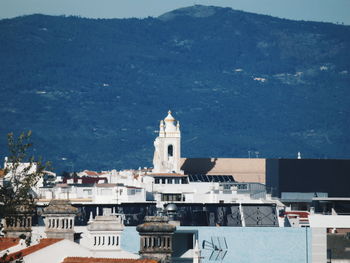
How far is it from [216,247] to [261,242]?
3.51 metres

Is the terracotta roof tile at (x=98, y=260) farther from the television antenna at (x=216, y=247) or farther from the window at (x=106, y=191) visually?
the window at (x=106, y=191)

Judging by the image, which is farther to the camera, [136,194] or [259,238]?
[136,194]

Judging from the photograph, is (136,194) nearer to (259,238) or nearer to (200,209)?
→ (200,209)

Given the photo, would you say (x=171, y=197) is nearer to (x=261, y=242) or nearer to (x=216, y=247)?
(x=261, y=242)

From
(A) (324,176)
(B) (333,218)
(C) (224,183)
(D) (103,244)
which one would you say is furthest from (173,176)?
(D) (103,244)

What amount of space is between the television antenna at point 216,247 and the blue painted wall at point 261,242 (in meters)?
0.18

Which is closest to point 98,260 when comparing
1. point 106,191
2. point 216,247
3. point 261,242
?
point 216,247

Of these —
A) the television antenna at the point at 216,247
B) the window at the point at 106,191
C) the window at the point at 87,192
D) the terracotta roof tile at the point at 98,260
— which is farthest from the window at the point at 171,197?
the terracotta roof tile at the point at 98,260

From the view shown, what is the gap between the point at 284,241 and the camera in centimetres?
10075

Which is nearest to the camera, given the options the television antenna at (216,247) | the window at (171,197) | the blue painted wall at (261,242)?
the television antenna at (216,247)

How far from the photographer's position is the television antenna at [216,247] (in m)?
97.8

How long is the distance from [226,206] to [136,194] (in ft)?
141

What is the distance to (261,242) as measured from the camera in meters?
101

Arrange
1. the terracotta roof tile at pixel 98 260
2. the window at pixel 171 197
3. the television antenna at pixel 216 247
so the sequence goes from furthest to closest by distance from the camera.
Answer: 1. the window at pixel 171 197
2. the television antenna at pixel 216 247
3. the terracotta roof tile at pixel 98 260
